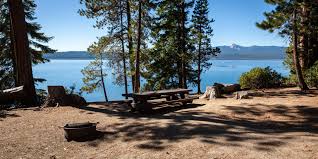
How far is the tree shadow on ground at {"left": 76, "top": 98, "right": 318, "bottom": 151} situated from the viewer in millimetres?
8570

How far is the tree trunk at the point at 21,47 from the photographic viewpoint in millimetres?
16297

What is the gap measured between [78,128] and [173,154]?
324 cm

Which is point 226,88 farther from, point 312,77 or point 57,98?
point 57,98

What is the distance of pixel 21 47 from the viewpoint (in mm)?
16562

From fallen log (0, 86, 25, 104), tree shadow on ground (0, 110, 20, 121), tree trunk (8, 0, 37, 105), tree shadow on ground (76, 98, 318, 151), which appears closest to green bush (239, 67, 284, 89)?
tree shadow on ground (76, 98, 318, 151)

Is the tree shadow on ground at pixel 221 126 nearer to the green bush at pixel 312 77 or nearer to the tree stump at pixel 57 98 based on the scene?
the tree stump at pixel 57 98

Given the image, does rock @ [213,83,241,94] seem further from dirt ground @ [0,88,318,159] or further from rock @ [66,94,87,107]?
rock @ [66,94,87,107]

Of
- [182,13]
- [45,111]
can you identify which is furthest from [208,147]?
[182,13]

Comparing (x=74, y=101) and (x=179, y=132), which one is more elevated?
(x=74, y=101)

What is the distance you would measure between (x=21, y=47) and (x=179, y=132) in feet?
35.3

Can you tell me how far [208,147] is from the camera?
798 centimetres

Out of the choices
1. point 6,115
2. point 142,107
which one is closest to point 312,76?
point 142,107

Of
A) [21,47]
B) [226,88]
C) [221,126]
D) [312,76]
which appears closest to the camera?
[221,126]

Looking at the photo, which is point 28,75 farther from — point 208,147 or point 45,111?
point 208,147
